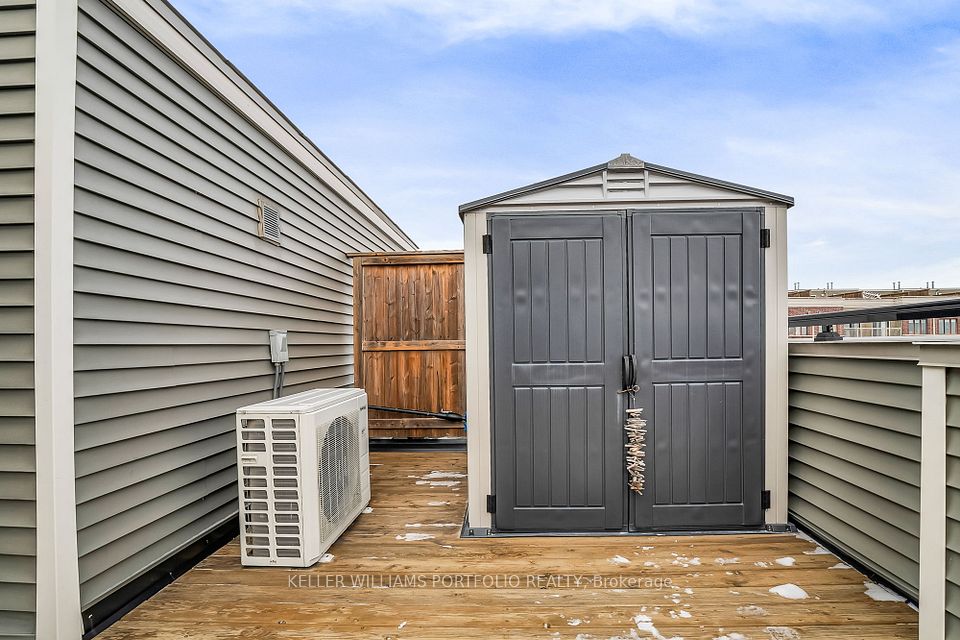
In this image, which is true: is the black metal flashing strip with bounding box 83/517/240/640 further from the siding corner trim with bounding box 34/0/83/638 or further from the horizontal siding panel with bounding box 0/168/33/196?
the horizontal siding panel with bounding box 0/168/33/196

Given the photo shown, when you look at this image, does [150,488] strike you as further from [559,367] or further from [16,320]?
[559,367]

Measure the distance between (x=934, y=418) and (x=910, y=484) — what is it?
1.81ft

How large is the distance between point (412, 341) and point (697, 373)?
3040mm

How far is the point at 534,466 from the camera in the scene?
290 centimetres

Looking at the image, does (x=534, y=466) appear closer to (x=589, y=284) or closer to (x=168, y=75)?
(x=589, y=284)

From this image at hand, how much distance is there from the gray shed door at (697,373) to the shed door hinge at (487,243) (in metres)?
0.86

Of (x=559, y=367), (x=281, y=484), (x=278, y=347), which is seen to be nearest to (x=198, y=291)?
(x=278, y=347)

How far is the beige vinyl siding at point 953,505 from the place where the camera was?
1.62 meters

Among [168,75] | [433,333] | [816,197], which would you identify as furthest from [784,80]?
[168,75]

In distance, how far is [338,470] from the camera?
291 centimetres

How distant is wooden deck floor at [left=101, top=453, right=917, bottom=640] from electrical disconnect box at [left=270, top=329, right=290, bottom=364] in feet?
4.14

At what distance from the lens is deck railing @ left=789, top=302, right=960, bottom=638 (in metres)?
1.66

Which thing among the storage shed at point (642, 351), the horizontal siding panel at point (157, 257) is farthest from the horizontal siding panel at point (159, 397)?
the storage shed at point (642, 351)

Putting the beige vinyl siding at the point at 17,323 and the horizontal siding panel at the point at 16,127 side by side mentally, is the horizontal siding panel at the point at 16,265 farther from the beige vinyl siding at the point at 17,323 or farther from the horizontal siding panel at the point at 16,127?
the horizontal siding panel at the point at 16,127
